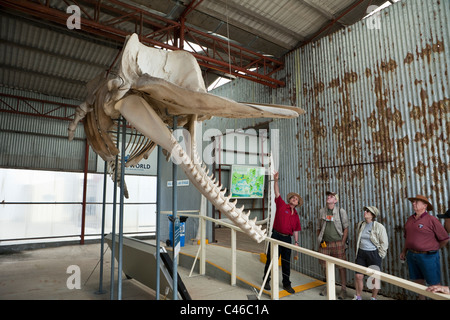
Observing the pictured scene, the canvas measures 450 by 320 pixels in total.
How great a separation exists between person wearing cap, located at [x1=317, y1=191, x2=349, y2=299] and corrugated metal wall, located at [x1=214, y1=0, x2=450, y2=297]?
2.82 ft

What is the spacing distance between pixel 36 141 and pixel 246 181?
10.2m

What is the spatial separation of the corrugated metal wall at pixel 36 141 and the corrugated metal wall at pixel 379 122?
421 inches

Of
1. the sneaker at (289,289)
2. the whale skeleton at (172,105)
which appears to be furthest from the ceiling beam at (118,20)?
the sneaker at (289,289)

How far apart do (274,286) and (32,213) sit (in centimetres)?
1185

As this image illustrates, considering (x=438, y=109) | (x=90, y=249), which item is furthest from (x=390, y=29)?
(x=90, y=249)

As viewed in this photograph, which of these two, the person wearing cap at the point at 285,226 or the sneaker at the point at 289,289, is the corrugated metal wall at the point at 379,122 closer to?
the sneaker at the point at 289,289

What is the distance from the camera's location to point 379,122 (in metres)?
6.11

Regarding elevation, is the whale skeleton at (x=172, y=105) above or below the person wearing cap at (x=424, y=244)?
above

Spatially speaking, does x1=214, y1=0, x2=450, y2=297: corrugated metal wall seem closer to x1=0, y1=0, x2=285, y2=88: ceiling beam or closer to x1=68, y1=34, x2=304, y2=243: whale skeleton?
x1=0, y1=0, x2=285, y2=88: ceiling beam

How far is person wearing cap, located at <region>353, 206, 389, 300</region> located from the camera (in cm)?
502

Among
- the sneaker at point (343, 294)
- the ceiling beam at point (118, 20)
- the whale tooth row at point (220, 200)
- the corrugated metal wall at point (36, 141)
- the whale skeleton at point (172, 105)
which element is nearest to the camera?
the whale tooth row at point (220, 200)

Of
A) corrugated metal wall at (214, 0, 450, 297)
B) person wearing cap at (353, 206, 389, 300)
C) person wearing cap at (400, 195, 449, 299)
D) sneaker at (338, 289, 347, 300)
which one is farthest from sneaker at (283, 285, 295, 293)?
person wearing cap at (400, 195, 449, 299)

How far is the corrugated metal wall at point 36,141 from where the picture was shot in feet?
40.5

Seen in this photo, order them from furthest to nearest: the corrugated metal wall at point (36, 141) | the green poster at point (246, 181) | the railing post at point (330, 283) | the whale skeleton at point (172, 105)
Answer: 1. the green poster at point (246, 181)
2. the corrugated metal wall at point (36, 141)
3. the railing post at point (330, 283)
4. the whale skeleton at point (172, 105)
